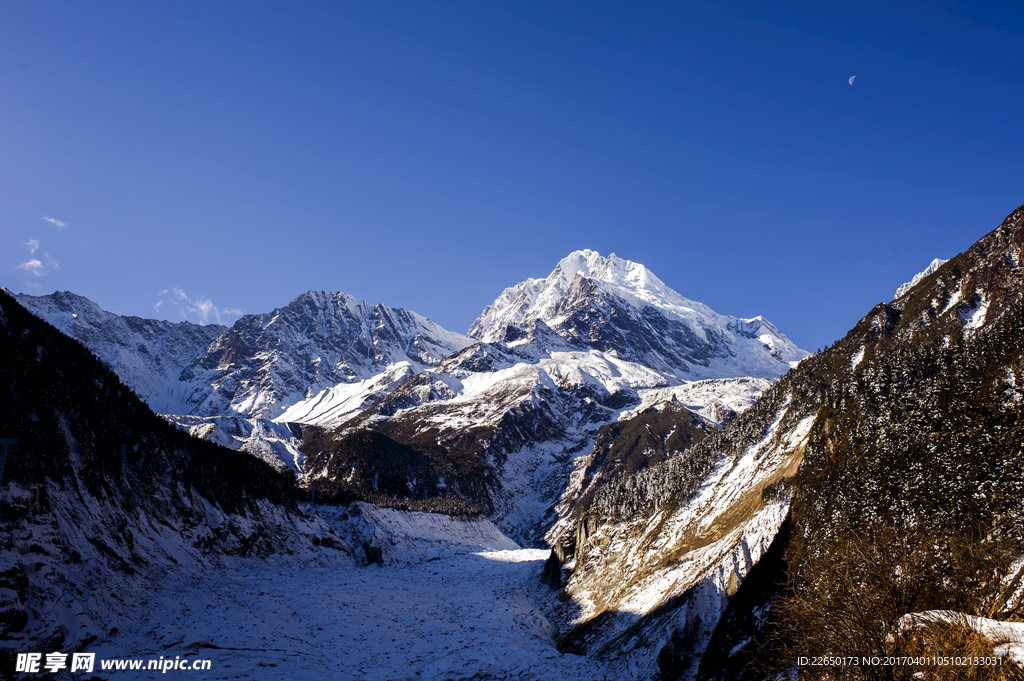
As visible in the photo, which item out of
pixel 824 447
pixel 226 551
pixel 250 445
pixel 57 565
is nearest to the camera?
pixel 57 565

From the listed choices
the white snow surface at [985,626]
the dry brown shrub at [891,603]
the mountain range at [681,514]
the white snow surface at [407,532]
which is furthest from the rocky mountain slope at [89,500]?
the white snow surface at [985,626]

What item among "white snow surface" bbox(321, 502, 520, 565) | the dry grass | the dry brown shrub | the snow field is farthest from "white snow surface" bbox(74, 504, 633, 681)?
the dry grass

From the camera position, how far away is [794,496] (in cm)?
3341

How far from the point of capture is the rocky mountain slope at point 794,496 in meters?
22.8

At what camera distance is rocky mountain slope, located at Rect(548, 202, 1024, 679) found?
2283cm

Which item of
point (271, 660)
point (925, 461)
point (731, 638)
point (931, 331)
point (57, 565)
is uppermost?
point (931, 331)

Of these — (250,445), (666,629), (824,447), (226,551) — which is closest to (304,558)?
(226,551)

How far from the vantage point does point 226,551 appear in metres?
47.3

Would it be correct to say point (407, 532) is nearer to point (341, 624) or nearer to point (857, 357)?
point (341, 624)

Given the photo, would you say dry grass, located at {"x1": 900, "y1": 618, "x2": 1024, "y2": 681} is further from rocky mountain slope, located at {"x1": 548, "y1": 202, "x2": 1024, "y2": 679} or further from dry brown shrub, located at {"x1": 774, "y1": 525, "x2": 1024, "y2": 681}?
rocky mountain slope, located at {"x1": 548, "y1": 202, "x2": 1024, "y2": 679}

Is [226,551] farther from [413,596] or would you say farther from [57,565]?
[57,565]

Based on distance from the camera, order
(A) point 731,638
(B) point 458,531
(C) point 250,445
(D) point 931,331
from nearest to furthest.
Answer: (A) point 731,638
(D) point 931,331
(B) point 458,531
(C) point 250,445

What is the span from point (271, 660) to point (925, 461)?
35.3m

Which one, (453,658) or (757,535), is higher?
(757,535)
